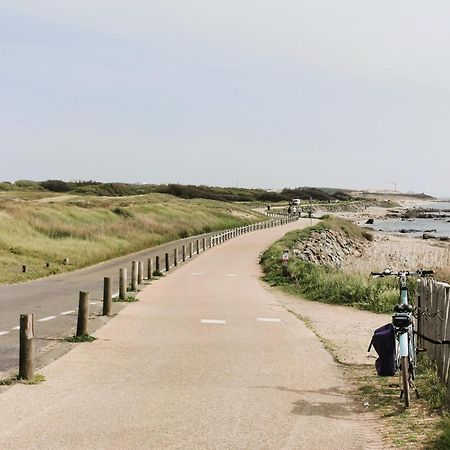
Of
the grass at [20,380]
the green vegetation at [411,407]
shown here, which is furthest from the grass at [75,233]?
the green vegetation at [411,407]

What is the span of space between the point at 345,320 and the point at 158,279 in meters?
10.9

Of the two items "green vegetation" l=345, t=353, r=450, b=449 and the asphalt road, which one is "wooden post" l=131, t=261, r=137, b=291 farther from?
"green vegetation" l=345, t=353, r=450, b=449

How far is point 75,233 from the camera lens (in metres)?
41.4

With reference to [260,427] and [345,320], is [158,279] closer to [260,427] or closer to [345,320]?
[345,320]

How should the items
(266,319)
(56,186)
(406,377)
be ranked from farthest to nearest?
(56,186)
(266,319)
(406,377)

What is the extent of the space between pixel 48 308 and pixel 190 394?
945cm

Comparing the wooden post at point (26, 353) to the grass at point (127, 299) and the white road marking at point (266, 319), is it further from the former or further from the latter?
the grass at point (127, 299)

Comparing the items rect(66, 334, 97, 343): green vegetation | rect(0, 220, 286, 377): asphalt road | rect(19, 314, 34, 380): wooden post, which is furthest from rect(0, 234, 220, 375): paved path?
rect(19, 314, 34, 380): wooden post

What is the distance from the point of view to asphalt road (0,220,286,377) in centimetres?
1130

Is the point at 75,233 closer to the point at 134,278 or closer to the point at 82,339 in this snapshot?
the point at 134,278

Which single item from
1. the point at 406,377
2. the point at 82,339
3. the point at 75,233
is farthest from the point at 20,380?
the point at 75,233

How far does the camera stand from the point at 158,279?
25609 mm

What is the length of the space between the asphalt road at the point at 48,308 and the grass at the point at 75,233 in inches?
69.9

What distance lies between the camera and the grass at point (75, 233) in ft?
98.4
